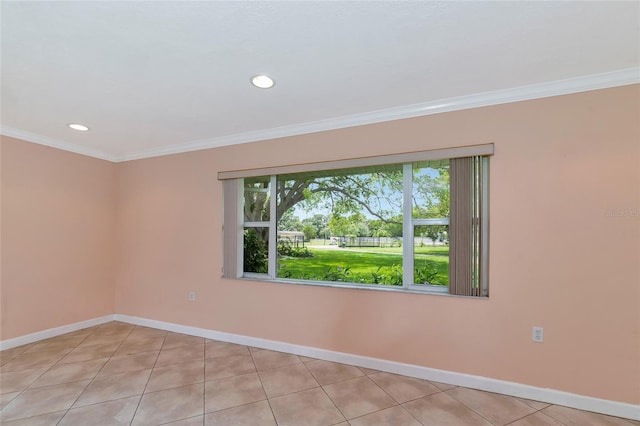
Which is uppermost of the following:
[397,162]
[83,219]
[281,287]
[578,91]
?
[578,91]

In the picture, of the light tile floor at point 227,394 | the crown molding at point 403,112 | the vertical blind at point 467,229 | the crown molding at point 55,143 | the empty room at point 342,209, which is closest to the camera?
the empty room at point 342,209

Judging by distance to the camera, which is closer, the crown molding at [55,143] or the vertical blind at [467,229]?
the vertical blind at [467,229]

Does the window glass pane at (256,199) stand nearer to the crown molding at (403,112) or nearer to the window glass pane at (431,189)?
the crown molding at (403,112)

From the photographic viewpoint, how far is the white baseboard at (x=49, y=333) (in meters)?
3.22

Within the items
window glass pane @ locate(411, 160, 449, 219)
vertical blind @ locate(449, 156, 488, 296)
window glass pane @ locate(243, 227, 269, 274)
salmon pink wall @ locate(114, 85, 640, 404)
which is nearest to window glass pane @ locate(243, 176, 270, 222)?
window glass pane @ locate(243, 227, 269, 274)

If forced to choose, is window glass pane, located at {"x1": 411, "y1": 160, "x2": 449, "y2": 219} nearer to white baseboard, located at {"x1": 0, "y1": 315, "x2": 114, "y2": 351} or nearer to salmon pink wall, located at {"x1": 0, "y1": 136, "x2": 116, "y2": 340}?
salmon pink wall, located at {"x1": 0, "y1": 136, "x2": 116, "y2": 340}

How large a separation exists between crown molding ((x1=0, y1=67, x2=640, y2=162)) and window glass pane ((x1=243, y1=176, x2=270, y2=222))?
495 mm

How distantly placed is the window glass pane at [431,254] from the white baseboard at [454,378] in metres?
0.77

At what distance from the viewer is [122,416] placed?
2076mm

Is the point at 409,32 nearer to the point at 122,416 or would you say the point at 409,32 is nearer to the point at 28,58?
the point at 28,58

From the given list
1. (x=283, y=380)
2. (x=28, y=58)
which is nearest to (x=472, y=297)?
(x=283, y=380)

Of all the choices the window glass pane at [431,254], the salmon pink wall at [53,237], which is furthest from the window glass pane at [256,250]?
the salmon pink wall at [53,237]

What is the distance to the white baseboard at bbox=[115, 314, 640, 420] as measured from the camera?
2.12 metres

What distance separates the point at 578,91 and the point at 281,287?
309 centimetres
